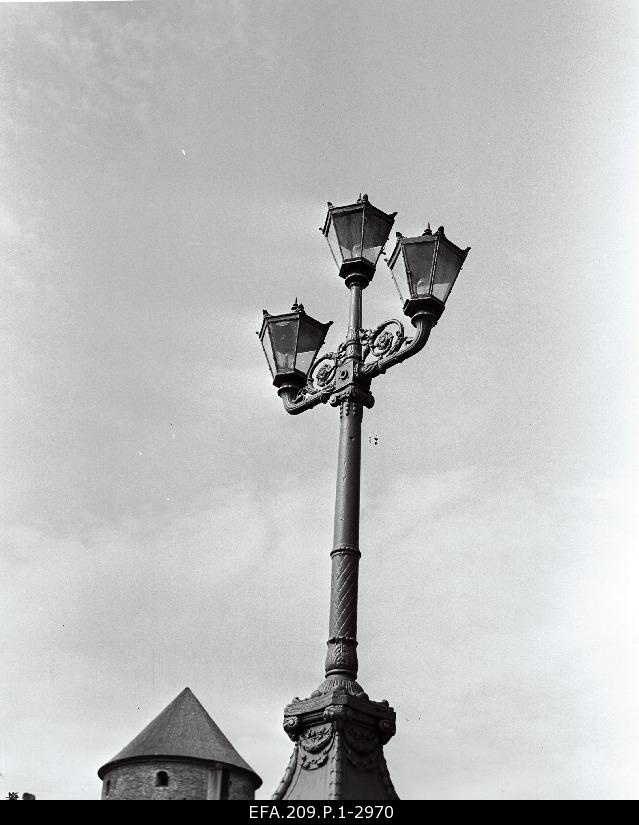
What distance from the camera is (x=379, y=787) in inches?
254

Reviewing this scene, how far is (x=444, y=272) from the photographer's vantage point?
8.32 m

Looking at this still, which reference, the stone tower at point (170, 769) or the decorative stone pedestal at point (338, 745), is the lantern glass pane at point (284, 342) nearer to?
the decorative stone pedestal at point (338, 745)

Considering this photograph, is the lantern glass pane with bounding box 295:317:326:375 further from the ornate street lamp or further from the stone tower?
the stone tower

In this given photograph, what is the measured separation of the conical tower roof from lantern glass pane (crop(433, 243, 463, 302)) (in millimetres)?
32334

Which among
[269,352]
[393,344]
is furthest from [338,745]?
[269,352]

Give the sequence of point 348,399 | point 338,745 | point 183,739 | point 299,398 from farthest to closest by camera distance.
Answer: point 183,739 < point 299,398 < point 348,399 < point 338,745

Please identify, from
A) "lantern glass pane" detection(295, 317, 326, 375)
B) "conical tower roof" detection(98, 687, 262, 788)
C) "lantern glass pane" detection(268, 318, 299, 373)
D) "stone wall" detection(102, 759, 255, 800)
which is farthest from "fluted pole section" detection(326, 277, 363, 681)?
"stone wall" detection(102, 759, 255, 800)

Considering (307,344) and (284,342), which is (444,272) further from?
(284,342)

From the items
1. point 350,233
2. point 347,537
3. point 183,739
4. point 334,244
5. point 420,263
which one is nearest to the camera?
point 347,537

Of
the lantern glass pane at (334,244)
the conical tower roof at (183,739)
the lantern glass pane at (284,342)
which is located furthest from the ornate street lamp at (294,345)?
the conical tower roof at (183,739)

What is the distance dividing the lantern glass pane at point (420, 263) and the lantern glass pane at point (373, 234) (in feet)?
1.52

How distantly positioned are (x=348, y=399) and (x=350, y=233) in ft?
5.22

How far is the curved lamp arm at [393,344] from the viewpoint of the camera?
8000 mm
